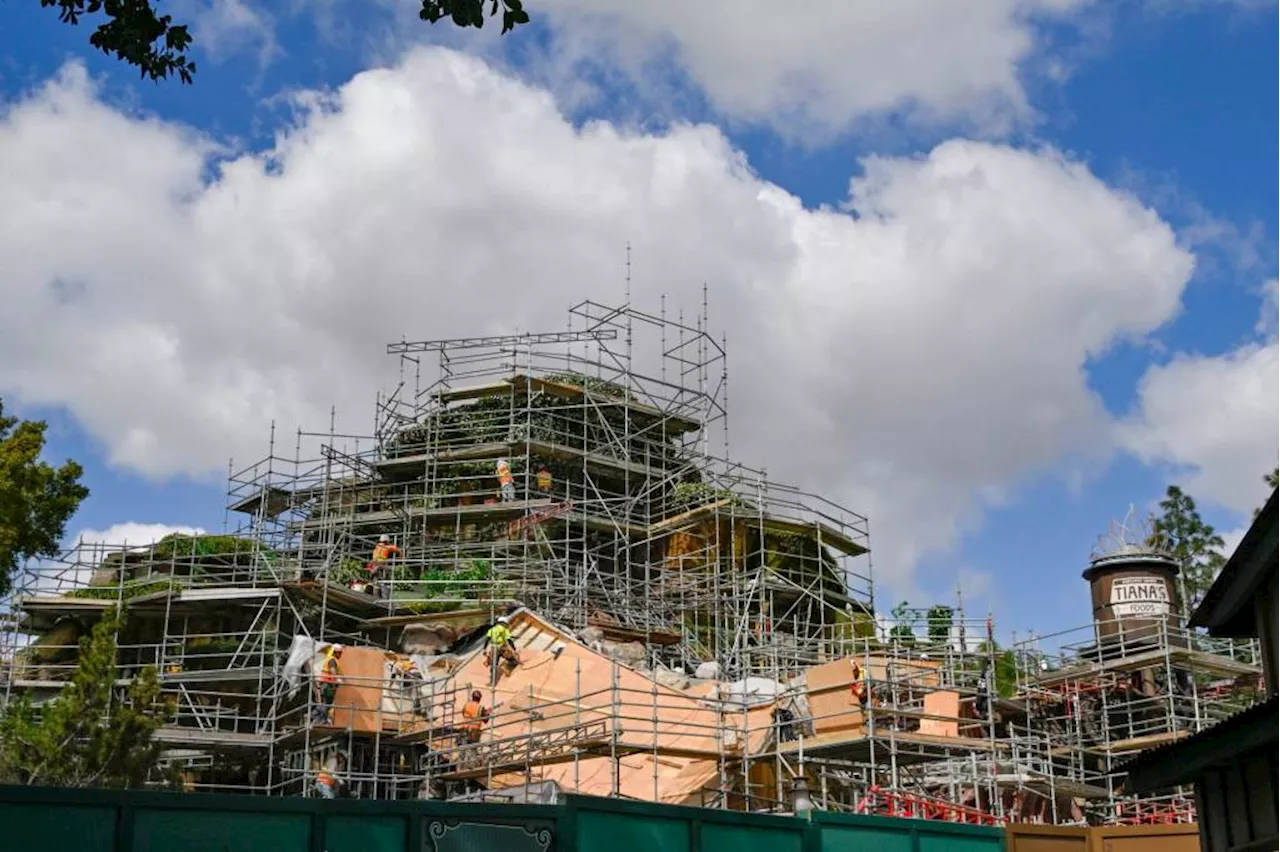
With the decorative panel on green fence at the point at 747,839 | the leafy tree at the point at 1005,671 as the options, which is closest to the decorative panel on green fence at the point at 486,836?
the decorative panel on green fence at the point at 747,839

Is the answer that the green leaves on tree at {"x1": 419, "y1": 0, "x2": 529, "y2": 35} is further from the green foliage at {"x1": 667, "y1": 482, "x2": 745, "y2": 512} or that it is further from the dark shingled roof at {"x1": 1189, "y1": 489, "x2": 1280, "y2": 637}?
the green foliage at {"x1": 667, "y1": 482, "x2": 745, "y2": 512}

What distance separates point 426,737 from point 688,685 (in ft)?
20.0

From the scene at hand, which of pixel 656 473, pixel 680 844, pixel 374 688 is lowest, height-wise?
pixel 680 844

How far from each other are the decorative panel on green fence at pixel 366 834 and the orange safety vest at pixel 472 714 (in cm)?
1918

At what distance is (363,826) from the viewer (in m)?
13.1

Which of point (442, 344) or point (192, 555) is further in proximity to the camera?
point (442, 344)

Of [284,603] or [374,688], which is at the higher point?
[284,603]

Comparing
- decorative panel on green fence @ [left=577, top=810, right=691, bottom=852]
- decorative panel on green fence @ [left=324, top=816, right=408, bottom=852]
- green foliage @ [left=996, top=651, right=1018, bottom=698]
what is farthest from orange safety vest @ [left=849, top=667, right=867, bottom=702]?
decorative panel on green fence @ [left=324, top=816, right=408, bottom=852]

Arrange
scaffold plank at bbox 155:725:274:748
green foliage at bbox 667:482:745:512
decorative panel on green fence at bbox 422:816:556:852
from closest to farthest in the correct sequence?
1. decorative panel on green fence at bbox 422:816:556:852
2. scaffold plank at bbox 155:725:274:748
3. green foliage at bbox 667:482:745:512

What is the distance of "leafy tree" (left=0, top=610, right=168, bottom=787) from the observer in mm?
24703

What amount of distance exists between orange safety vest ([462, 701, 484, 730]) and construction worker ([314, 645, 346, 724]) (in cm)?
309

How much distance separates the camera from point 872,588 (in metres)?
44.4

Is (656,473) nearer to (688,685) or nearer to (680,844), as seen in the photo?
(688,685)

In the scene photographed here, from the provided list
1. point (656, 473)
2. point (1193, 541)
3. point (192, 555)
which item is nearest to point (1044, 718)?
point (656, 473)
